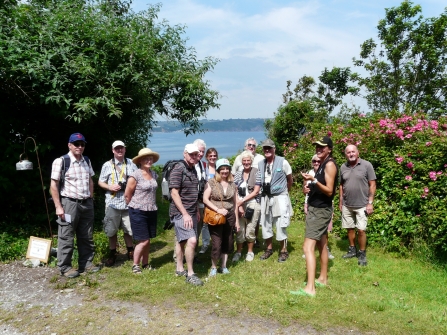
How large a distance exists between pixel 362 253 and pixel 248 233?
1811mm

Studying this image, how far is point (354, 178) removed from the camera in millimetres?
5672

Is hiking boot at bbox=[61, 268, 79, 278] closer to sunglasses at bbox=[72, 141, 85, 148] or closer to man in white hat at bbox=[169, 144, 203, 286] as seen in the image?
man in white hat at bbox=[169, 144, 203, 286]

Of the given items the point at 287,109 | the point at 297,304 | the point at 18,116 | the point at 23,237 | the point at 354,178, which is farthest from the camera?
the point at 287,109

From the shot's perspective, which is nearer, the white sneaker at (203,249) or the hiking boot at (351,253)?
the hiking boot at (351,253)

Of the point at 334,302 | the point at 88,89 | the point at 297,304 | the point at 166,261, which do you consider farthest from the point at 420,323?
the point at 88,89

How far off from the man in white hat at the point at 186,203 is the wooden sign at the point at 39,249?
2112 millimetres

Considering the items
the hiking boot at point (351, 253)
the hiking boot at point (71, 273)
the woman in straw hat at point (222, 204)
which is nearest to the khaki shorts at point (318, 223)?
the woman in straw hat at point (222, 204)

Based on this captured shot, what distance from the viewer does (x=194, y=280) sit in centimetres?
475

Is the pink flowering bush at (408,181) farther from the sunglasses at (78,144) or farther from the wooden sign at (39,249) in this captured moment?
the wooden sign at (39,249)

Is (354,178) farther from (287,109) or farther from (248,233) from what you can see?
(287,109)

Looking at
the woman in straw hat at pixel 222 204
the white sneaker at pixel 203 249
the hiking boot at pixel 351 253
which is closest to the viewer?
the woman in straw hat at pixel 222 204

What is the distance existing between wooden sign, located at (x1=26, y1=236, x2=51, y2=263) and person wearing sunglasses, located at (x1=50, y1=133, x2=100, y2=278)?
645mm

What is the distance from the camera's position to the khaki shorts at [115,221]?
5520mm

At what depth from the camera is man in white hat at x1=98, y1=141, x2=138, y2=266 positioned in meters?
5.50
